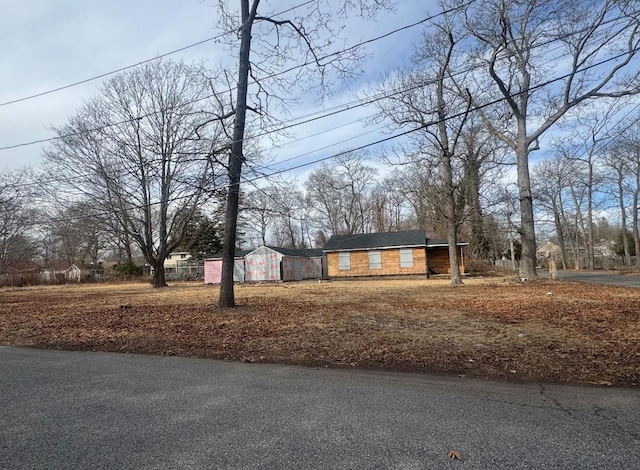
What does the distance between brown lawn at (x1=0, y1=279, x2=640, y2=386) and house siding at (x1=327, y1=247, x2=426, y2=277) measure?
19.0 meters

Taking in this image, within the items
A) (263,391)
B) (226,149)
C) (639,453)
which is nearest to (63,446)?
(263,391)

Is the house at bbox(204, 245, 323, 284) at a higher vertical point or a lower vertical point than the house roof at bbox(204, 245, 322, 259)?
lower

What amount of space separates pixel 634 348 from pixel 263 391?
5.26 meters

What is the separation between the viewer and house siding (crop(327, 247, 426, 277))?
3088 centimetres

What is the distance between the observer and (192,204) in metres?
26.5

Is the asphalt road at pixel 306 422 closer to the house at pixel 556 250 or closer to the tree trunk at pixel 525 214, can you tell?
the tree trunk at pixel 525 214

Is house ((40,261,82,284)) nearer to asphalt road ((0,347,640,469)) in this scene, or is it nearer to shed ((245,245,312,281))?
shed ((245,245,312,281))

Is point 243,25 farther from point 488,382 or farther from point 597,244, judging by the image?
point 597,244

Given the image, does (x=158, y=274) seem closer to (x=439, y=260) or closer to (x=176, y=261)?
(x=439, y=260)

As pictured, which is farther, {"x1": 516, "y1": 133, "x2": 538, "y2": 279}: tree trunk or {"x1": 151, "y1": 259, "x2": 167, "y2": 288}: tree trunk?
{"x1": 151, "y1": 259, "x2": 167, "y2": 288}: tree trunk

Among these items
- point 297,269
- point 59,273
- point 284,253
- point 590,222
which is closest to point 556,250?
point 590,222

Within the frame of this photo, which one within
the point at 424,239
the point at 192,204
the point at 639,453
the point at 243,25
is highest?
the point at 243,25

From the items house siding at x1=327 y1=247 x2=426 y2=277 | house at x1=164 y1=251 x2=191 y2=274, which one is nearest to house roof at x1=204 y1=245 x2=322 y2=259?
house siding at x1=327 y1=247 x2=426 y2=277

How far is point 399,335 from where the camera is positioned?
7105 millimetres
